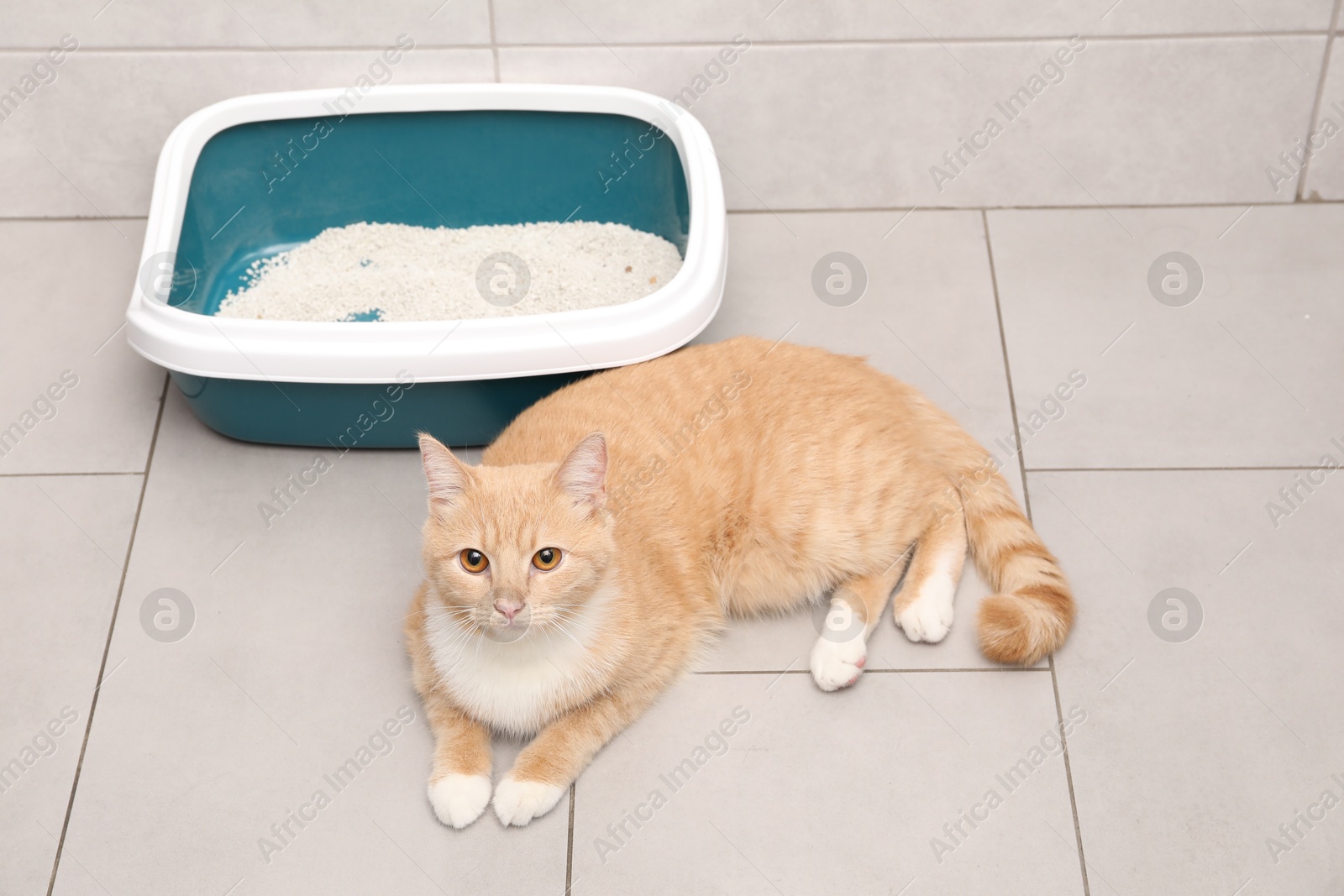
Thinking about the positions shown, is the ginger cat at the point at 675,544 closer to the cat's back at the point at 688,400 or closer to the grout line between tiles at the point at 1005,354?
the cat's back at the point at 688,400

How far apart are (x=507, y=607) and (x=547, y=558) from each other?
0.11 meters

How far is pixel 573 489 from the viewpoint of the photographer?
1.55 m

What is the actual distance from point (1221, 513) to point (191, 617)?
1927 mm

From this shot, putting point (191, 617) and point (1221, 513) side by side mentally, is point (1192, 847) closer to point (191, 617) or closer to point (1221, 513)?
point (1221, 513)

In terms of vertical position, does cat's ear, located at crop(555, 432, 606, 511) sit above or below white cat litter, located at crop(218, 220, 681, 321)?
above

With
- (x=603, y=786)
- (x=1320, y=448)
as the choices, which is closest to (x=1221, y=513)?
(x=1320, y=448)

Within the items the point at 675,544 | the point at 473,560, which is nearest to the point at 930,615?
the point at 675,544

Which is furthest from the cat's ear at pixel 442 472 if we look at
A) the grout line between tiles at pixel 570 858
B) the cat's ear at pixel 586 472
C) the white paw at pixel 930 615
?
the white paw at pixel 930 615

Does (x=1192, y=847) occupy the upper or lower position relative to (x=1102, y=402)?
lower

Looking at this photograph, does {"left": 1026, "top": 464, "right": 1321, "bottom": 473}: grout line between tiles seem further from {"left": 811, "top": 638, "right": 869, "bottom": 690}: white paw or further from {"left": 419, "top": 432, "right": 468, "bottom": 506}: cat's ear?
{"left": 419, "top": 432, "right": 468, "bottom": 506}: cat's ear

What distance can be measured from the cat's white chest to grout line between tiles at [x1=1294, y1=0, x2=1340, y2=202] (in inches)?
79.9

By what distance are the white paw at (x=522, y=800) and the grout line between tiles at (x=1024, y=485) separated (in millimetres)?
824

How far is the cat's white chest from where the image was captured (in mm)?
1653

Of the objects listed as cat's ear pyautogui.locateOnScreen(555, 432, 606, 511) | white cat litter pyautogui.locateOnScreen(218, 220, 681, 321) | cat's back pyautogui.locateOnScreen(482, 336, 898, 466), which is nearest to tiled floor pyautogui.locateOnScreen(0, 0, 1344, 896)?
white cat litter pyautogui.locateOnScreen(218, 220, 681, 321)
